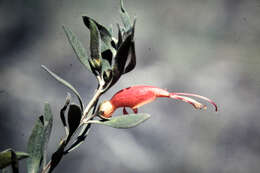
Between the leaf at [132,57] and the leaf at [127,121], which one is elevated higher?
the leaf at [132,57]

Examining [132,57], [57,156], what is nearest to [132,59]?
[132,57]

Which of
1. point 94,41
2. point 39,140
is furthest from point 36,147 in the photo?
point 94,41

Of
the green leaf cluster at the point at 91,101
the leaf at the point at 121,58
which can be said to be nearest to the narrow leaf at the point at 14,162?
the green leaf cluster at the point at 91,101

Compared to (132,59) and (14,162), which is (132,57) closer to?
(132,59)

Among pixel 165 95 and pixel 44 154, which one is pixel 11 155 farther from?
pixel 165 95

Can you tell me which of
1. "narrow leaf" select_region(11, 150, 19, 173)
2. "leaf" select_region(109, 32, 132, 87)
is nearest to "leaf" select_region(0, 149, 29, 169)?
"narrow leaf" select_region(11, 150, 19, 173)

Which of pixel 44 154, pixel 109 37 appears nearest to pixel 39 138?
pixel 44 154

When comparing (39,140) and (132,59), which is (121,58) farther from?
(39,140)

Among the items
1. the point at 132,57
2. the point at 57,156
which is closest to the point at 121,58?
the point at 132,57

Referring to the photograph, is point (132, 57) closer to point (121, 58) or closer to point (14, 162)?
point (121, 58)

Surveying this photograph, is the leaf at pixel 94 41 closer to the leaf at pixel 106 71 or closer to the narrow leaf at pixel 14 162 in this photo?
the leaf at pixel 106 71
